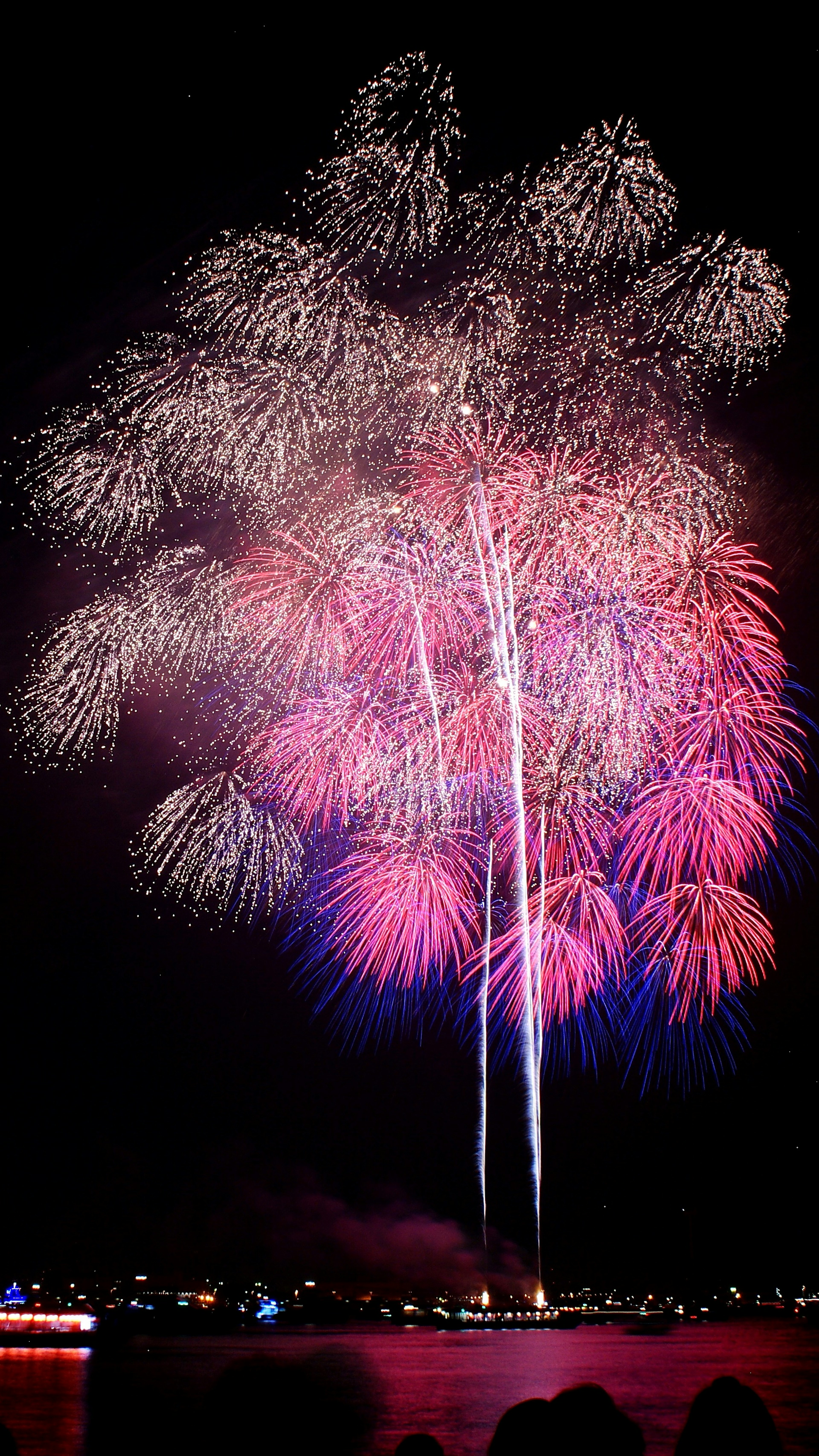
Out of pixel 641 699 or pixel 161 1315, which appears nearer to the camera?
pixel 641 699

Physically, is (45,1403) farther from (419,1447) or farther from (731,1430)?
(731,1430)

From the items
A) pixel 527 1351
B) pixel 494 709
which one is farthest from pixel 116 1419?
pixel 527 1351

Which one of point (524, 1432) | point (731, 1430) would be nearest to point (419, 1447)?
point (524, 1432)

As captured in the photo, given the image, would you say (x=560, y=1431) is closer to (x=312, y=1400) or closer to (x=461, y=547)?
(x=312, y=1400)

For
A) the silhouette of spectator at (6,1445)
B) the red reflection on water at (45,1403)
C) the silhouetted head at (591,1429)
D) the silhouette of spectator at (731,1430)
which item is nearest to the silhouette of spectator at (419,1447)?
the silhouetted head at (591,1429)

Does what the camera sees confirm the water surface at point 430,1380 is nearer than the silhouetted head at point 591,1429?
No

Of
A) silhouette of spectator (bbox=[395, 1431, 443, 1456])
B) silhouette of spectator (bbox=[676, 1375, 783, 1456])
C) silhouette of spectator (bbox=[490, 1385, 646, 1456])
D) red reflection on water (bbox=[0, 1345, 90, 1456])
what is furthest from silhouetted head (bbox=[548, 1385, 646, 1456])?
red reflection on water (bbox=[0, 1345, 90, 1456])

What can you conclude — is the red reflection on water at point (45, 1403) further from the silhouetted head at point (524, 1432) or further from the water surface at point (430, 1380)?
the silhouetted head at point (524, 1432)
